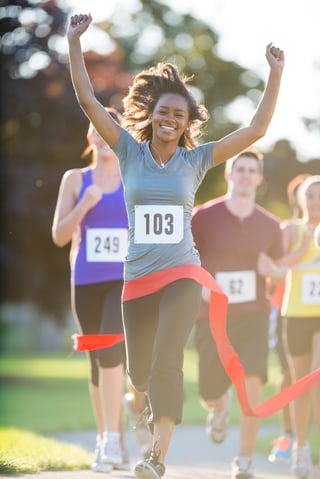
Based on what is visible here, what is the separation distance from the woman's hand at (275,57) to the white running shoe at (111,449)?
269 centimetres

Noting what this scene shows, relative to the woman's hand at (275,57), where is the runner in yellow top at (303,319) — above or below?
below

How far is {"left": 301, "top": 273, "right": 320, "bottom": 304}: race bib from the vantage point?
875 centimetres

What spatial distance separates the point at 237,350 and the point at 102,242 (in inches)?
53.5

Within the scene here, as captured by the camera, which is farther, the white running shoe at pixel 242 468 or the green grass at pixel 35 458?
the white running shoe at pixel 242 468

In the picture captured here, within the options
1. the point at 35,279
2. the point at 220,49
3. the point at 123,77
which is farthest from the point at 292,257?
the point at 220,49

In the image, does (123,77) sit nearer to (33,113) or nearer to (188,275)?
(33,113)

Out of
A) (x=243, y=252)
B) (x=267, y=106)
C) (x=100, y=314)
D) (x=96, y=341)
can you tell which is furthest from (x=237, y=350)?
(x=267, y=106)

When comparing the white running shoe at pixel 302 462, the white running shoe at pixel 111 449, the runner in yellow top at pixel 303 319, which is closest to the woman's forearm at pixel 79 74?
the white running shoe at pixel 111 449

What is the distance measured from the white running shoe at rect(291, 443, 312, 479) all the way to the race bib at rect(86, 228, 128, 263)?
1969 millimetres

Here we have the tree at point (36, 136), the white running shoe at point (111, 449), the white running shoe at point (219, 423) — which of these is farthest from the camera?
the tree at point (36, 136)

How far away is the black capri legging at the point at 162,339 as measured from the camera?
5.89m

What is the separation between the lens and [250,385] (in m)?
8.47

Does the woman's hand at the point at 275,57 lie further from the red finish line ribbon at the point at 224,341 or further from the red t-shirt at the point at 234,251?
the red t-shirt at the point at 234,251

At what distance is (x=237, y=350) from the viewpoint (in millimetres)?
8617
